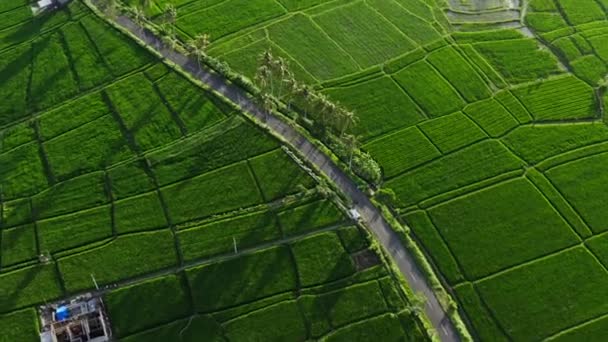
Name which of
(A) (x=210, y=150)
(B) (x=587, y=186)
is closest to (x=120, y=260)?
(A) (x=210, y=150)

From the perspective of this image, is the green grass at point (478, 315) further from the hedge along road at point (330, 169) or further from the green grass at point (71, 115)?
the green grass at point (71, 115)

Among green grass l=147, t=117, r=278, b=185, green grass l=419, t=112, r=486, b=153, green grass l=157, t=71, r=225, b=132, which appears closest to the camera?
green grass l=147, t=117, r=278, b=185

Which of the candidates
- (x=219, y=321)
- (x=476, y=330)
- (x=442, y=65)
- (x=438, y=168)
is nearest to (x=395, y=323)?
(x=476, y=330)

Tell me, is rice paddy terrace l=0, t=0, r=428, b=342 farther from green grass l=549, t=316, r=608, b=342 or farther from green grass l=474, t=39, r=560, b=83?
green grass l=474, t=39, r=560, b=83

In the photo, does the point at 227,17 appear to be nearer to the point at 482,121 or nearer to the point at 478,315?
the point at 482,121

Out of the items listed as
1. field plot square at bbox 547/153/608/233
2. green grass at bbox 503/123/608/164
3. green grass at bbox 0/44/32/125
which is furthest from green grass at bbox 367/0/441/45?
green grass at bbox 0/44/32/125

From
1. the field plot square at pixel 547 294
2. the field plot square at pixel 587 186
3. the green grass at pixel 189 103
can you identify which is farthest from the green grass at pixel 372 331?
the green grass at pixel 189 103

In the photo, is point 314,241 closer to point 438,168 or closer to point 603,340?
point 438,168
